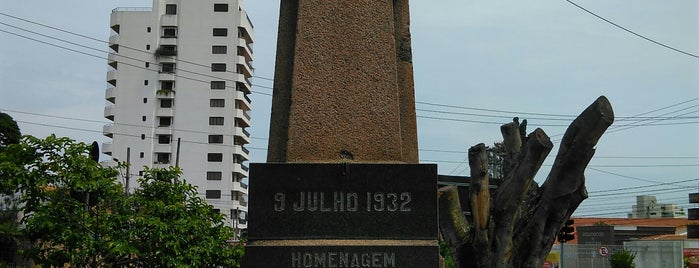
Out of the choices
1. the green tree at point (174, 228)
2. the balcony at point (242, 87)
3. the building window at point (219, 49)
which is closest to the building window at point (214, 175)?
the balcony at point (242, 87)

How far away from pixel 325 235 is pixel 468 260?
8903 mm

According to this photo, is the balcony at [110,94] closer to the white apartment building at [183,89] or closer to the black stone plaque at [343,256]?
the white apartment building at [183,89]

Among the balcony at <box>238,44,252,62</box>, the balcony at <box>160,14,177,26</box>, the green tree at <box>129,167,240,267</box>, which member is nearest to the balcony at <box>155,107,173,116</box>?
the balcony at <box>160,14,177,26</box>

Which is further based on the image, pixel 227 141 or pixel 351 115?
pixel 227 141

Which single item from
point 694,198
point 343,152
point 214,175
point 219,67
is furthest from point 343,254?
point 219,67

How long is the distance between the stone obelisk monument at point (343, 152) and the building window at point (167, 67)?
6026 centimetres

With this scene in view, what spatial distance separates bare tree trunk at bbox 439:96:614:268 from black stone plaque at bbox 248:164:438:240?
25.9 feet

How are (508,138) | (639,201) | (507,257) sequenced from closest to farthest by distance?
(507,257) → (508,138) → (639,201)

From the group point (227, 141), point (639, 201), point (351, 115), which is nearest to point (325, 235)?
point (351, 115)

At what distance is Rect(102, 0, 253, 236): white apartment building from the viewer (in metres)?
64.4

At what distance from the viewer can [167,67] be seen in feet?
214

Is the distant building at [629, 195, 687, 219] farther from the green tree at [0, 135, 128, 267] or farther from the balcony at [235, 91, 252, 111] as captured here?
the green tree at [0, 135, 128, 267]

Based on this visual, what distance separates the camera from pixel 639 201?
324 feet

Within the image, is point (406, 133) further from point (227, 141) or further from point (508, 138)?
point (227, 141)
